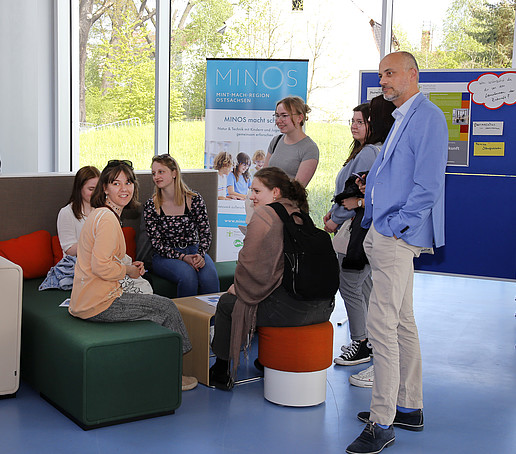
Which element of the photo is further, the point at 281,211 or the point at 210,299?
the point at 210,299

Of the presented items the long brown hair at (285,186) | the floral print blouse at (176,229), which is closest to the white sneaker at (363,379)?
the long brown hair at (285,186)

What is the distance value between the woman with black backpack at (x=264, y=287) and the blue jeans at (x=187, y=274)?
87 centimetres

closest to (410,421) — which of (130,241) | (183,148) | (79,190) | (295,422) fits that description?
(295,422)

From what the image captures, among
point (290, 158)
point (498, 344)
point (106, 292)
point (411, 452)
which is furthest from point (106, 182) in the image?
point (498, 344)

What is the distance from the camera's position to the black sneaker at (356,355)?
14.6 feet

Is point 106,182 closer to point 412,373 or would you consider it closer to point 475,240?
point 412,373

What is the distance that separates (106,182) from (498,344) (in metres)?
3.02

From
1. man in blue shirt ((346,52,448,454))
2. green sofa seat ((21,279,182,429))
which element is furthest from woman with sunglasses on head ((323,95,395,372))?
green sofa seat ((21,279,182,429))

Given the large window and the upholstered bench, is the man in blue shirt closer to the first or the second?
the upholstered bench

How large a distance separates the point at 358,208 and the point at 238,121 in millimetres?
2951

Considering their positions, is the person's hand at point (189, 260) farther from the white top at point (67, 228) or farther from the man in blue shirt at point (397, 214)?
the man in blue shirt at point (397, 214)

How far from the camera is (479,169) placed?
5332 millimetres

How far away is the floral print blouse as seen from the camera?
482 cm

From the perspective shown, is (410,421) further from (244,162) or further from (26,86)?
(26,86)
